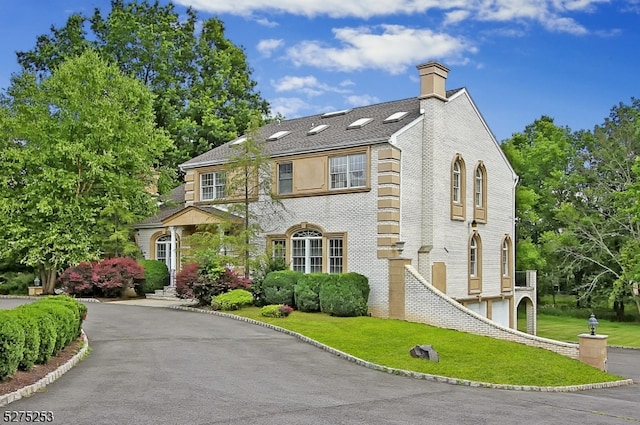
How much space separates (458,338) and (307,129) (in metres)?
13.8

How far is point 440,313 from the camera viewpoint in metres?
23.8

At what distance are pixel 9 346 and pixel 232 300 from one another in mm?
14352

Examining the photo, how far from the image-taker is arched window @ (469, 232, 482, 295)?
2959cm

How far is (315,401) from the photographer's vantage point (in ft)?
38.2

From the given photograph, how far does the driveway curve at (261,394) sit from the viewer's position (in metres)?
10.4

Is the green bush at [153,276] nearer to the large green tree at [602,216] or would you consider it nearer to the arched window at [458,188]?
the arched window at [458,188]

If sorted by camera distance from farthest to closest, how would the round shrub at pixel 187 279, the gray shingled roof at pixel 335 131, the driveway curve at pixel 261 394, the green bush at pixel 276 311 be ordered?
the round shrub at pixel 187 279
the gray shingled roof at pixel 335 131
the green bush at pixel 276 311
the driveway curve at pixel 261 394

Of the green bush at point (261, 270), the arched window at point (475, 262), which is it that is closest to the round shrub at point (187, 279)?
the green bush at point (261, 270)

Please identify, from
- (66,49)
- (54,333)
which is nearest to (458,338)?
(54,333)

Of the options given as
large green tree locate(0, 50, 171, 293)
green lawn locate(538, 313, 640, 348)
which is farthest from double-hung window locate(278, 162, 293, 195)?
green lawn locate(538, 313, 640, 348)

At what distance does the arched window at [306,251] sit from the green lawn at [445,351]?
3424 mm

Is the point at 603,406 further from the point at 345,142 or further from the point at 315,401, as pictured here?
the point at 345,142

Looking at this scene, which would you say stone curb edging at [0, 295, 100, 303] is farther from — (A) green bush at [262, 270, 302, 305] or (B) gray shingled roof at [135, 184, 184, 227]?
(A) green bush at [262, 270, 302, 305]

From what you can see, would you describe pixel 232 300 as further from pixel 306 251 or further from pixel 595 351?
pixel 595 351
